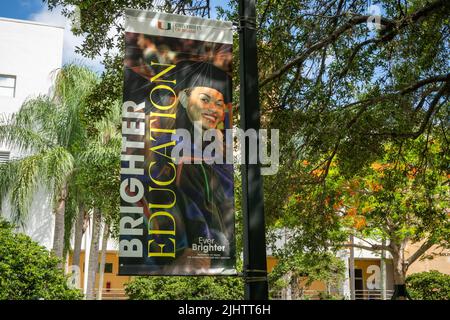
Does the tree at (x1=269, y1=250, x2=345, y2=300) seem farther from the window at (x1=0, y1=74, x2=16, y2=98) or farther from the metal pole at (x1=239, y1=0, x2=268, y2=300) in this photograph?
the metal pole at (x1=239, y1=0, x2=268, y2=300)

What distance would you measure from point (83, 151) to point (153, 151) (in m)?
17.3

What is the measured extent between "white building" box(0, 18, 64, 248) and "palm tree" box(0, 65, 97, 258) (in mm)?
1024

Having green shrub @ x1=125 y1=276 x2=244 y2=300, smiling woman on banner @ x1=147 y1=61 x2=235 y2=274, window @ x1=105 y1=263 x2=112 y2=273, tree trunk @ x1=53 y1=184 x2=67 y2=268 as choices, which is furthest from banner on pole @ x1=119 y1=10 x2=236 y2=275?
window @ x1=105 y1=263 x2=112 y2=273

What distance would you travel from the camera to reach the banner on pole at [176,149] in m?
4.55

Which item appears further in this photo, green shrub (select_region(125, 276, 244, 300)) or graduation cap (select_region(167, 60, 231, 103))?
green shrub (select_region(125, 276, 244, 300))

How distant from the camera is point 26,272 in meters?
12.5

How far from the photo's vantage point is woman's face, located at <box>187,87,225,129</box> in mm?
4859

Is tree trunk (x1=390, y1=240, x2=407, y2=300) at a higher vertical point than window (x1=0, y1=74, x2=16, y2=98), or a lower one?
lower

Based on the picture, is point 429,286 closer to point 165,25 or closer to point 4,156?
point 4,156

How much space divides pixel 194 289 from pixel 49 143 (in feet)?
24.1

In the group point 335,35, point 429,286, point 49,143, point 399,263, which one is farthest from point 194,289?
point 335,35

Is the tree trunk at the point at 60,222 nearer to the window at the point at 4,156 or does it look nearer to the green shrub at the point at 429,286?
the window at the point at 4,156

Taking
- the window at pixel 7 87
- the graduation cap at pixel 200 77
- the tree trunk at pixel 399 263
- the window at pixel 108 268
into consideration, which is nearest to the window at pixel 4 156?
the window at pixel 7 87

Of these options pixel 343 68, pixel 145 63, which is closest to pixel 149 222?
pixel 145 63
